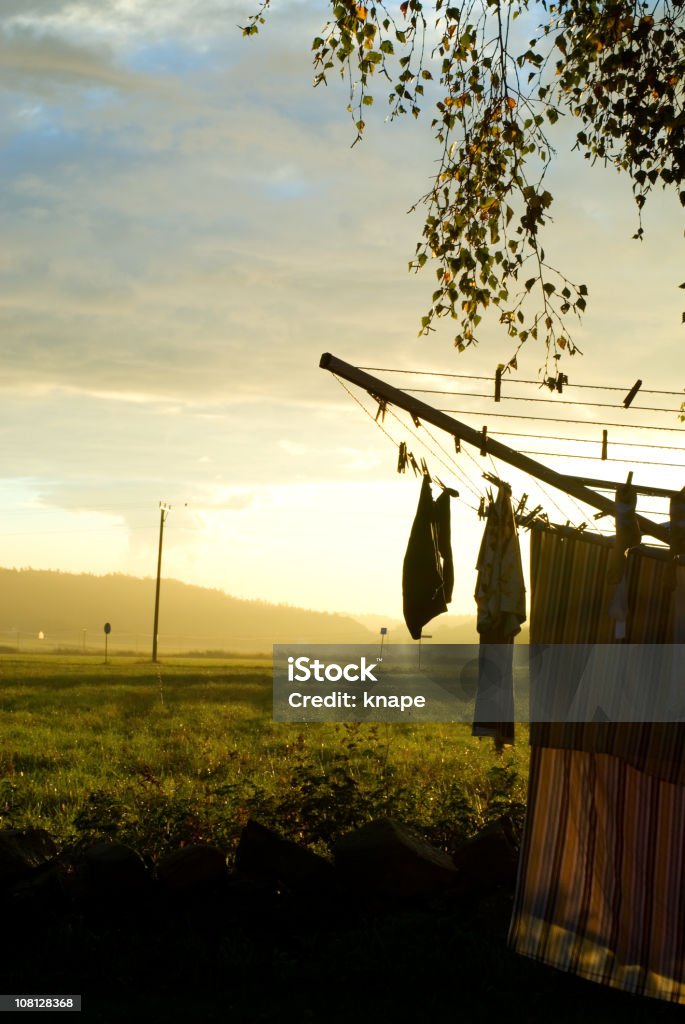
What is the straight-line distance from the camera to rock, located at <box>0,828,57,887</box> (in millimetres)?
9578

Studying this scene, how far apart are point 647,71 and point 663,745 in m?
6.21

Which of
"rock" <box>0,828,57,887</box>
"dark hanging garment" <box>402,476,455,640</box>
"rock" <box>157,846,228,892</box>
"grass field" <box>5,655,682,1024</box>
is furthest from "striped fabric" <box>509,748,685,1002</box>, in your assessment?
"rock" <box>0,828,57,887</box>

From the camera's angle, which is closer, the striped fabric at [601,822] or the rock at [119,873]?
the striped fabric at [601,822]

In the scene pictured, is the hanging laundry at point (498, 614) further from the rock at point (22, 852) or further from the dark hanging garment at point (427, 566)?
the rock at point (22, 852)

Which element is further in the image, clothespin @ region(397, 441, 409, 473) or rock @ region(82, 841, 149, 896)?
rock @ region(82, 841, 149, 896)

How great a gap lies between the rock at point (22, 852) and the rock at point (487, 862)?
370cm

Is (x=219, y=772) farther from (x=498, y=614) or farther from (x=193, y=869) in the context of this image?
(x=498, y=614)

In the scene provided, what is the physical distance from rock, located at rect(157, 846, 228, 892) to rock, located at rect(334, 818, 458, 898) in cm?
102

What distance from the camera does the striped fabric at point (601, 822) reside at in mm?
7281

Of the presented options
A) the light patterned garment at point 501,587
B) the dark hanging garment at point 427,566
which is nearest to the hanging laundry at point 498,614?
the light patterned garment at point 501,587

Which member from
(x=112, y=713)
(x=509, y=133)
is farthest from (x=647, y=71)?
(x=112, y=713)

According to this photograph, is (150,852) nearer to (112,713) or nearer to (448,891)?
(448,891)

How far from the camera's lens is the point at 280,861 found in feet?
31.3

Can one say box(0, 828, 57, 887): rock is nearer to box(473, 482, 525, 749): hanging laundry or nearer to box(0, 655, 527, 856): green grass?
box(0, 655, 527, 856): green grass
